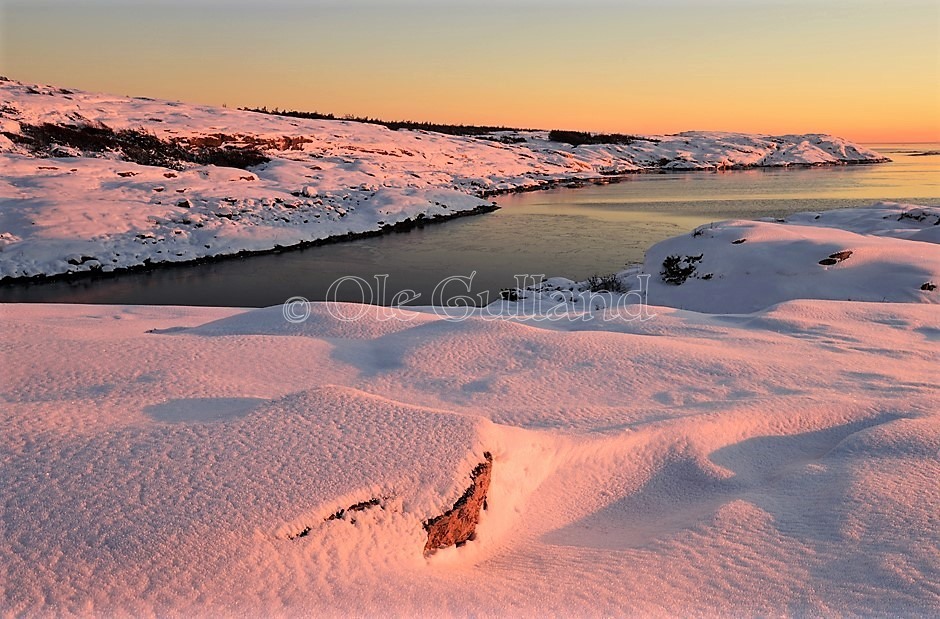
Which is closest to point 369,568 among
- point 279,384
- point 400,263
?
point 279,384

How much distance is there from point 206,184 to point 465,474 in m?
23.9

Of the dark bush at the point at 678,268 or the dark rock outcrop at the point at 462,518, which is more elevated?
the dark rock outcrop at the point at 462,518

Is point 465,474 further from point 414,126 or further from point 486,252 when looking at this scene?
point 414,126

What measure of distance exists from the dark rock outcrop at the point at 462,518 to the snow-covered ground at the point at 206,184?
16473 millimetres

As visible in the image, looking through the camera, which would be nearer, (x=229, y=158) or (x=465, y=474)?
(x=465, y=474)

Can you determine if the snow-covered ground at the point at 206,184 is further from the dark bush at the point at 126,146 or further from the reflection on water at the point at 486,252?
the reflection on water at the point at 486,252

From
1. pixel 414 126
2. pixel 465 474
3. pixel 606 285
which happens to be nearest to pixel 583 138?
pixel 414 126

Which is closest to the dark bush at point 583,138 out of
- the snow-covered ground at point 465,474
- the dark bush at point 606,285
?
the dark bush at point 606,285

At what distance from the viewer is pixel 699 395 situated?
5691mm

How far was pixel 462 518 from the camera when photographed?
3.46 meters

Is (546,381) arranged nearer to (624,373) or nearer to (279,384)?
(624,373)

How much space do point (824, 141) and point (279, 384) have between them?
9160 centimetres

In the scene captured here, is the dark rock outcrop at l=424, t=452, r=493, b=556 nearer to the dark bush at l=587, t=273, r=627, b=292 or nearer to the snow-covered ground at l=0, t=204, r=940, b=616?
the snow-covered ground at l=0, t=204, r=940, b=616

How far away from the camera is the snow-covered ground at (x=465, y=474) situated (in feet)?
9.05
